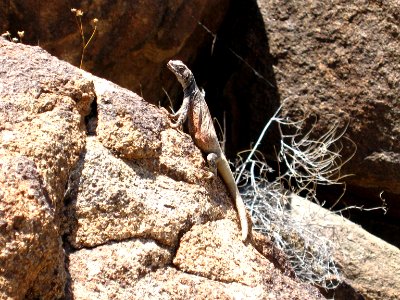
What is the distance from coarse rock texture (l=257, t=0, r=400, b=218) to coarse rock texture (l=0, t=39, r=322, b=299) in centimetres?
232

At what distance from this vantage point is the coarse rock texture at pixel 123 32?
555 centimetres

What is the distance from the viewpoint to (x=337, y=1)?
6.36 meters

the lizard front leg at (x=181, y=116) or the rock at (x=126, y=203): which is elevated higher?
the lizard front leg at (x=181, y=116)

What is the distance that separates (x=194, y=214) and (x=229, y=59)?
325cm

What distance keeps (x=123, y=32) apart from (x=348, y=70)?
185 centimetres

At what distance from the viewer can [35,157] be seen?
3273 millimetres

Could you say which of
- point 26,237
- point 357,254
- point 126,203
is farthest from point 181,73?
point 357,254

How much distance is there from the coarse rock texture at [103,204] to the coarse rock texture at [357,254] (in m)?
2.03

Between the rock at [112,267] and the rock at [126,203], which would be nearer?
the rock at [112,267]

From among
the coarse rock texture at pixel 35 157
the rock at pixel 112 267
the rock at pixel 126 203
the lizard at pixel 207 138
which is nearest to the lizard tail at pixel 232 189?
the lizard at pixel 207 138

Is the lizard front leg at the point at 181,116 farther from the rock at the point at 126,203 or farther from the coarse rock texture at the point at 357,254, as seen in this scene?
the coarse rock texture at the point at 357,254

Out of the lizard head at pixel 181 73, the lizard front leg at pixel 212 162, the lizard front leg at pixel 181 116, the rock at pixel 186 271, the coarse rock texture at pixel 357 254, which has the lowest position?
the coarse rock texture at pixel 357 254

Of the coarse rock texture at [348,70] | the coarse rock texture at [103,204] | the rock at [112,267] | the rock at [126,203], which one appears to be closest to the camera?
the coarse rock texture at [103,204]

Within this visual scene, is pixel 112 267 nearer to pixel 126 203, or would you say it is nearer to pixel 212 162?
pixel 126 203
